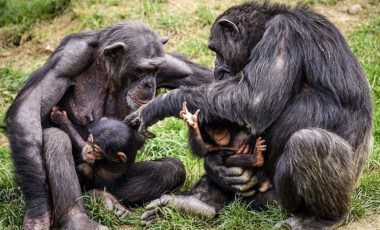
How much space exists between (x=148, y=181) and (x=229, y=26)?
179 cm

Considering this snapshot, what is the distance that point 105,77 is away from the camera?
27.3ft

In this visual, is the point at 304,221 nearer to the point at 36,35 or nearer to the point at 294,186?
the point at 294,186

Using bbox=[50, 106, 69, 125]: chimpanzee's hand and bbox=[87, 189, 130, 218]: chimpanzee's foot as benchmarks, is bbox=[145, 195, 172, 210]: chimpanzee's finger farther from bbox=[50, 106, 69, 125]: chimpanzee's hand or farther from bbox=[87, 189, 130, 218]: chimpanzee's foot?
bbox=[50, 106, 69, 125]: chimpanzee's hand

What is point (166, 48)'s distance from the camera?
39.8 ft

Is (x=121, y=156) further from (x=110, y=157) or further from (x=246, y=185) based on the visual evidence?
(x=246, y=185)

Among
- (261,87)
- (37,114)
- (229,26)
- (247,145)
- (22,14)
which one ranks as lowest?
(22,14)

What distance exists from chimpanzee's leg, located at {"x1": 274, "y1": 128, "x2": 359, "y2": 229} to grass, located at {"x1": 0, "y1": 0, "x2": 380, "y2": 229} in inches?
16.2

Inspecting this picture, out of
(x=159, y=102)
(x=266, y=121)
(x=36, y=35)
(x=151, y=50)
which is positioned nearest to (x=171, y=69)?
(x=151, y=50)

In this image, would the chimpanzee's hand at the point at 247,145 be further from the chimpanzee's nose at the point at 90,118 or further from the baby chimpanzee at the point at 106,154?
the chimpanzee's nose at the point at 90,118

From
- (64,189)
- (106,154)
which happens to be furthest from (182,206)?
(64,189)

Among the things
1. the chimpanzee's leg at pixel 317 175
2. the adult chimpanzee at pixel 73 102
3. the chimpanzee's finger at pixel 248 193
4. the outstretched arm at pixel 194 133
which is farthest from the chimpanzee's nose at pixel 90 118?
the chimpanzee's leg at pixel 317 175

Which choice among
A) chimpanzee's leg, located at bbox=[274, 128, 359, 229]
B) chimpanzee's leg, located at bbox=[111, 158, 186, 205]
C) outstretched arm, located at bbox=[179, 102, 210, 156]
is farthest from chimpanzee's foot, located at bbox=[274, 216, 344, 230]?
chimpanzee's leg, located at bbox=[111, 158, 186, 205]

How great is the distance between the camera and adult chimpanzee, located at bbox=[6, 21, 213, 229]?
745 cm

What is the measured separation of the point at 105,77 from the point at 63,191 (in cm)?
145
